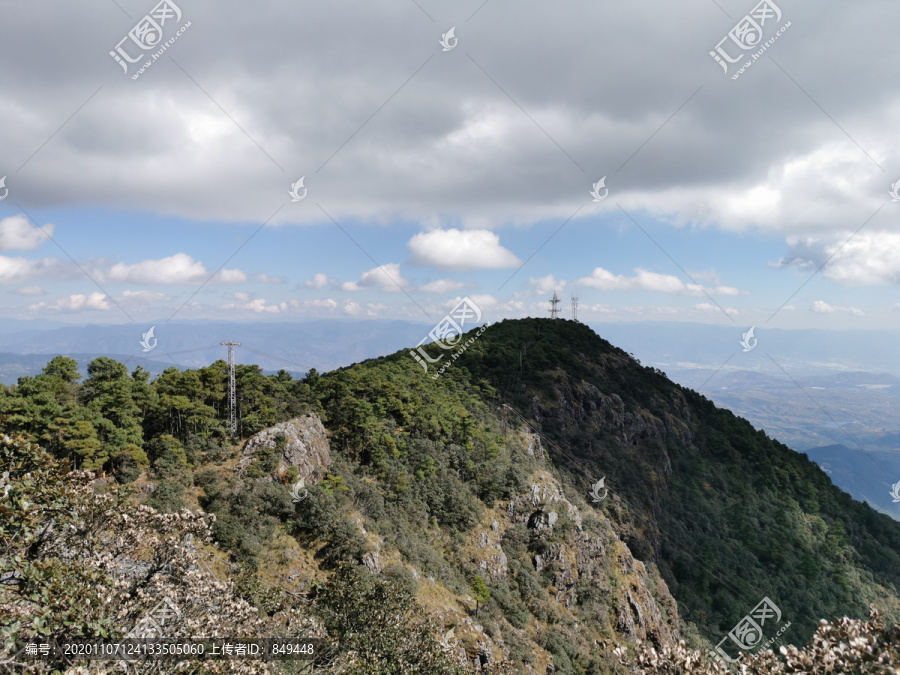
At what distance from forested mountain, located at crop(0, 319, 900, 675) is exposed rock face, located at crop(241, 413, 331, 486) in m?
0.50

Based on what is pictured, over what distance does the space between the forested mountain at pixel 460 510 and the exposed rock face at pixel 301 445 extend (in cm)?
50

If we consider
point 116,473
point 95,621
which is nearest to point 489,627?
point 116,473

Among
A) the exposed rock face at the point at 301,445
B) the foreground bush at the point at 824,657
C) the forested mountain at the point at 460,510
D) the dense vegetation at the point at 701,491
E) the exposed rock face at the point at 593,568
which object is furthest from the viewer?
the dense vegetation at the point at 701,491

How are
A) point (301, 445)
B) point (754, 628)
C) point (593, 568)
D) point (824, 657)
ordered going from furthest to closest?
point (754, 628)
point (593, 568)
point (301, 445)
point (824, 657)

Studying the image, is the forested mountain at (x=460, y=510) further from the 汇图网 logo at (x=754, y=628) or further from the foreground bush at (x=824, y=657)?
the 汇图网 logo at (x=754, y=628)

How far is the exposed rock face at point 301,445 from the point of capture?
95.6 ft

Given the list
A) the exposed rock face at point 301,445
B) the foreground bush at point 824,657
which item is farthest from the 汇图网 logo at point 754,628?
the foreground bush at point 824,657

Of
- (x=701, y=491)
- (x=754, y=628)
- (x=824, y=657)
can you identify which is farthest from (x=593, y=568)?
(x=824, y=657)

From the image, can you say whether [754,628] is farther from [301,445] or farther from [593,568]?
[301,445]

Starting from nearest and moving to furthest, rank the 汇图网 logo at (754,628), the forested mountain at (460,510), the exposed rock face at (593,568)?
1. the forested mountain at (460,510)
2. the exposed rock face at (593,568)
3. the 汇图网 logo at (754,628)

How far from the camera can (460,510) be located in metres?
36.4

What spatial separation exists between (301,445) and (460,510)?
48.1 feet

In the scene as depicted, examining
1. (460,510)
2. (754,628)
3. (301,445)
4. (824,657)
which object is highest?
(824,657)

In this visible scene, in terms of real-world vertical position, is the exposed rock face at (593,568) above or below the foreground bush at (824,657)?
below
